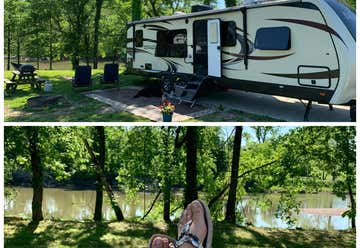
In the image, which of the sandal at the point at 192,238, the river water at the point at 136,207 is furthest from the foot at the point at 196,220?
the river water at the point at 136,207

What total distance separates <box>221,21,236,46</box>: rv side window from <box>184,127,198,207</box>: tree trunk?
256 centimetres

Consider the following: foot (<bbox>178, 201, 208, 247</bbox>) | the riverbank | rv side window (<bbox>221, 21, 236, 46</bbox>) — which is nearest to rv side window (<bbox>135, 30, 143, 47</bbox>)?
rv side window (<bbox>221, 21, 236, 46</bbox>)

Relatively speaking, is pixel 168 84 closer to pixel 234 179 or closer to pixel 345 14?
pixel 234 179

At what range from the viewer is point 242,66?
744cm

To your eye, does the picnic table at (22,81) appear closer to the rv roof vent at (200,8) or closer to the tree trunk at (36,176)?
the tree trunk at (36,176)

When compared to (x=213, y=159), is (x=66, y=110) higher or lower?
higher

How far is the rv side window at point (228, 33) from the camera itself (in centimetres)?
750

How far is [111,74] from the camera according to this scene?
1037cm

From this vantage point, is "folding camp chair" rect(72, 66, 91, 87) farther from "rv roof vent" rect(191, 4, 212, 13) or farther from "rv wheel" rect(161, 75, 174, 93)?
"rv roof vent" rect(191, 4, 212, 13)

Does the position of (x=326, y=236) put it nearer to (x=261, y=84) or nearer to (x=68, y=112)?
(x=261, y=84)

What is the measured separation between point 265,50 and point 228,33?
0.98m

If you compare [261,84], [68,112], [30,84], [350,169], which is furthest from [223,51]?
[30,84]

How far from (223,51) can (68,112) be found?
3110mm

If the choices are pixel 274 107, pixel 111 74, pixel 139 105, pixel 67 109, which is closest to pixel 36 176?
pixel 67 109
